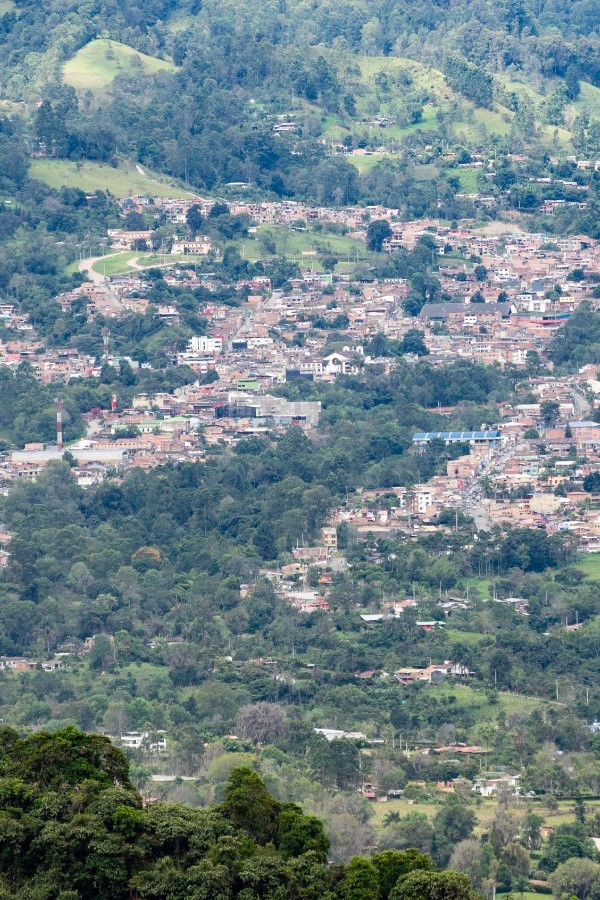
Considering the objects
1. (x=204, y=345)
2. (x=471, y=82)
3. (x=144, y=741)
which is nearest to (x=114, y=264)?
(x=204, y=345)

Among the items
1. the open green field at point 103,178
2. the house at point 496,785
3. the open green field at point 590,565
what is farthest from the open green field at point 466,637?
the open green field at point 103,178

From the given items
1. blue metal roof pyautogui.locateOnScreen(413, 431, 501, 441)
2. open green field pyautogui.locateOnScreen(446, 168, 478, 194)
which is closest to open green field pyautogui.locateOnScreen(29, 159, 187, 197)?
open green field pyautogui.locateOnScreen(446, 168, 478, 194)

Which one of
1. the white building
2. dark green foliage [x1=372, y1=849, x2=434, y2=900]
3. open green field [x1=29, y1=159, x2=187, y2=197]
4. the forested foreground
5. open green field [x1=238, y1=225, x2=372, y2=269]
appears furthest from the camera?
open green field [x1=29, y1=159, x2=187, y2=197]

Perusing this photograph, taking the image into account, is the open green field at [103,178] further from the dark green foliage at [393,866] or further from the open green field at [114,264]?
the dark green foliage at [393,866]

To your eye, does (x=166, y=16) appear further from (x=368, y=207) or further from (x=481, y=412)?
(x=481, y=412)

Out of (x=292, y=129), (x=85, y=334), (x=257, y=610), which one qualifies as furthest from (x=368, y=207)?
(x=257, y=610)

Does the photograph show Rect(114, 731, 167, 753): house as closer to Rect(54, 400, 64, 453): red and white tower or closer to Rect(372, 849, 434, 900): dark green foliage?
Rect(372, 849, 434, 900): dark green foliage
